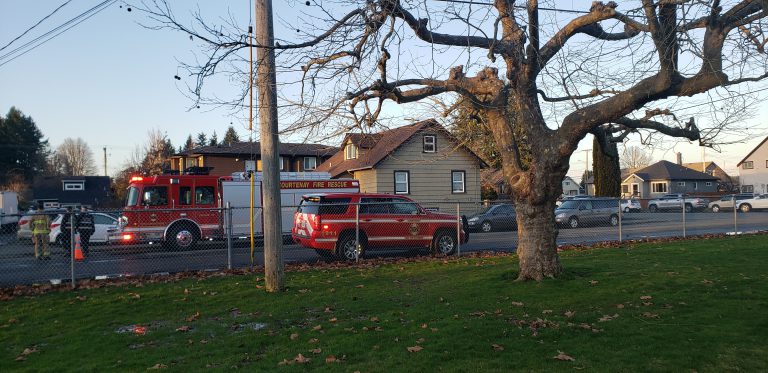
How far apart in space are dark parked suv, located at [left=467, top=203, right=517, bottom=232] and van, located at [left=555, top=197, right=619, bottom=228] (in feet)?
7.19

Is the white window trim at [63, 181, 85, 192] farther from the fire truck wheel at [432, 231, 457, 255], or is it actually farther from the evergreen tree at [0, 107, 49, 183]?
the fire truck wheel at [432, 231, 457, 255]

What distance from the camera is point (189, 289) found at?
10.7 m

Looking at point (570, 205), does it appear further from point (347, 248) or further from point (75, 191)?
point (75, 191)

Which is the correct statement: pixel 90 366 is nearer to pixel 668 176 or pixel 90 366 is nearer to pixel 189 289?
pixel 189 289

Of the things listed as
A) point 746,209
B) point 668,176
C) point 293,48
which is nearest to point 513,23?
point 293,48

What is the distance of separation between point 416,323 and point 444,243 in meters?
9.07

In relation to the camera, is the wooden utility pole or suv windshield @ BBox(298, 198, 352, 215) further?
suv windshield @ BBox(298, 198, 352, 215)

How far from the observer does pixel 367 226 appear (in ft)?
51.1

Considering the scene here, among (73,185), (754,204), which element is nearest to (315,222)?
A: (754,204)

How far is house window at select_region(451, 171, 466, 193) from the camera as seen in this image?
35500mm

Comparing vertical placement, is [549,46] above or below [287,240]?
above

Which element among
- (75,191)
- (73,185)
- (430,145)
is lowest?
(75,191)

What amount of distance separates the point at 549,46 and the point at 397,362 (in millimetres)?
6082

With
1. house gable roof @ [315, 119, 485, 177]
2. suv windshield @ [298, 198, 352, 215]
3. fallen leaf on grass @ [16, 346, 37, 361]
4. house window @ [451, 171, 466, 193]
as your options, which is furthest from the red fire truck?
house window @ [451, 171, 466, 193]
